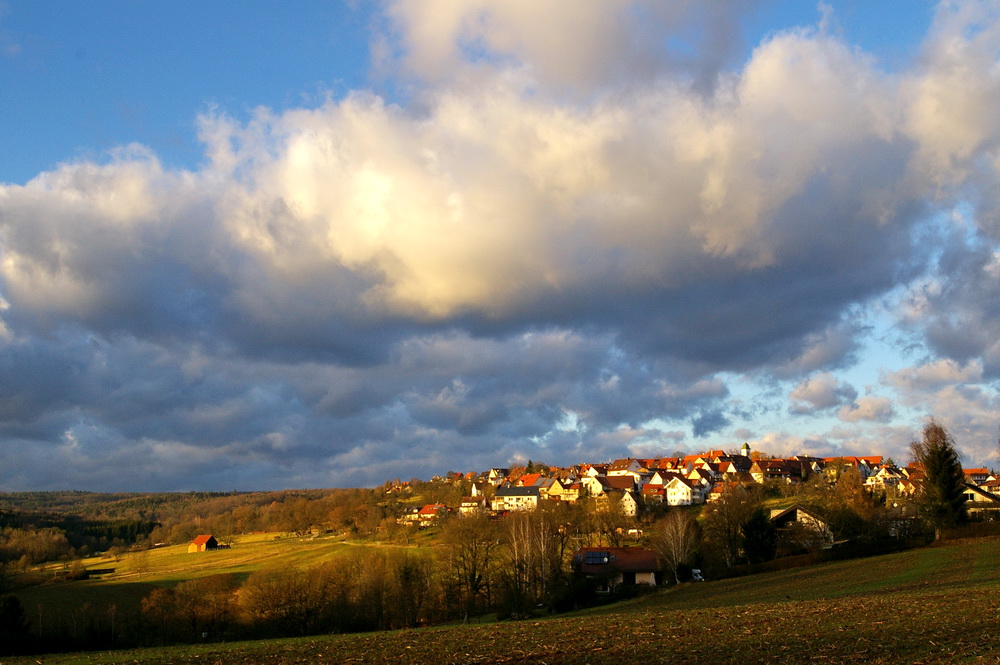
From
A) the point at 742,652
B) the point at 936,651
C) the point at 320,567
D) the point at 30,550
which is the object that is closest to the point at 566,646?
the point at 742,652

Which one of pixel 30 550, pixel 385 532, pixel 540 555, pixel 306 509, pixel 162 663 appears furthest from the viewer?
pixel 306 509

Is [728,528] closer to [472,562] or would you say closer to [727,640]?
[472,562]

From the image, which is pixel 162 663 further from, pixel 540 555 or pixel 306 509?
pixel 306 509

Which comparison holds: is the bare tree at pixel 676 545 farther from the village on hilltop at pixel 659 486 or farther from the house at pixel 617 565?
the village on hilltop at pixel 659 486

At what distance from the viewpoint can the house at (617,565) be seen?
79.6 m

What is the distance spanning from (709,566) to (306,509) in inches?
5391

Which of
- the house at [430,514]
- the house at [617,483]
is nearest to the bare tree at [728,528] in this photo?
the house at [617,483]

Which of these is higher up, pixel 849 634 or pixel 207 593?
pixel 849 634

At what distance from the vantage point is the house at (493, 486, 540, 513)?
6462 inches

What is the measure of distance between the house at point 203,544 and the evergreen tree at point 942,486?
5676 inches

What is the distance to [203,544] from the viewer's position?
554 feet

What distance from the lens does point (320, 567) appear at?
78438mm

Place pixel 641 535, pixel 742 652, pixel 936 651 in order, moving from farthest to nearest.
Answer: pixel 641 535, pixel 742 652, pixel 936 651

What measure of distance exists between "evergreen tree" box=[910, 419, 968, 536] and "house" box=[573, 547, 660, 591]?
28683 millimetres
